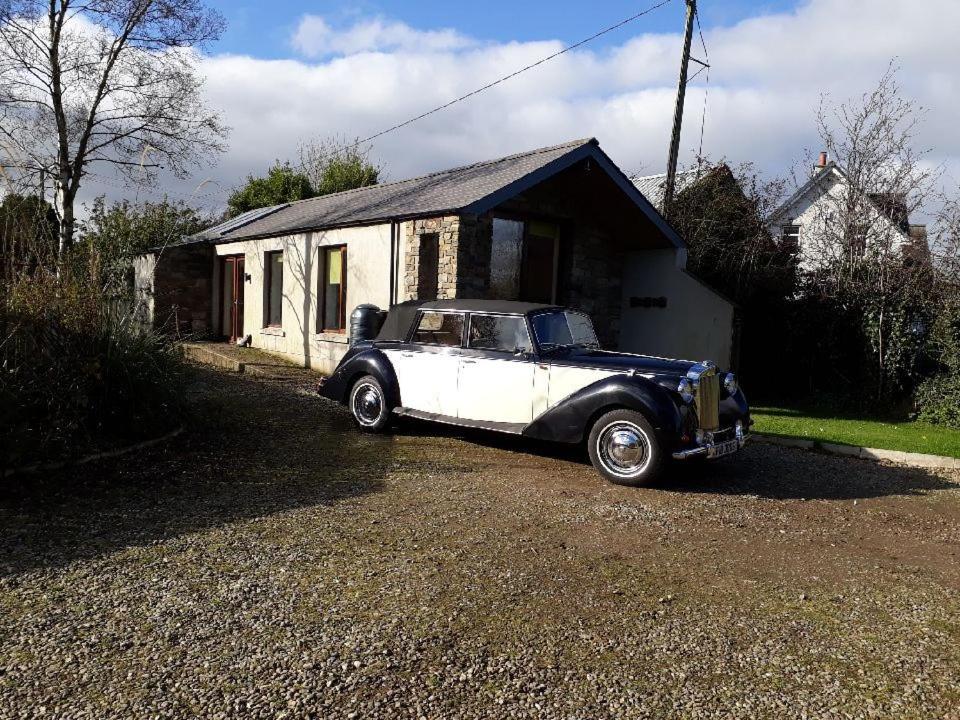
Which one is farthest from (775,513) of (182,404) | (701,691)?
(182,404)

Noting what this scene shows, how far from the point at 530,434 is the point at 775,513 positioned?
86.7 inches

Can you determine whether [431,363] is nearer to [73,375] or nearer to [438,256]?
[73,375]

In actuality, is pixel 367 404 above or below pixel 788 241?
below

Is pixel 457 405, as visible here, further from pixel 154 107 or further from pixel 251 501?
pixel 154 107

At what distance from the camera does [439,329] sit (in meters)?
7.55

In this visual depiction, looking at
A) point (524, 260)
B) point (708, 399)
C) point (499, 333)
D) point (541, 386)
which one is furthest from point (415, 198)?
point (708, 399)

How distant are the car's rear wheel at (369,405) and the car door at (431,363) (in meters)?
0.26

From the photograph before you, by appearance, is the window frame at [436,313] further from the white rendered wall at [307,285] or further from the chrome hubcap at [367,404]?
the white rendered wall at [307,285]

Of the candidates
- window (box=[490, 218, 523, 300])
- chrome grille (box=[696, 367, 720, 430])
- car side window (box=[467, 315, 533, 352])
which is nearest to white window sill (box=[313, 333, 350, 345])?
window (box=[490, 218, 523, 300])

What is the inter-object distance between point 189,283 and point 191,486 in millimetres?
12390

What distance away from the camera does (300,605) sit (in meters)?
3.47

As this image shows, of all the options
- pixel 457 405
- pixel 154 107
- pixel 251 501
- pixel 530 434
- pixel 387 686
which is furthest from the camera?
pixel 154 107

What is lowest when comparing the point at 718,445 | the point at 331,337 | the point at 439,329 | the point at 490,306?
the point at 718,445

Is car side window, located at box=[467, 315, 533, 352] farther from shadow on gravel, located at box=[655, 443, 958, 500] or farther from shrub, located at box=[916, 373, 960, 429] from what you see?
shrub, located at box=[916, 373, 960, 429]
